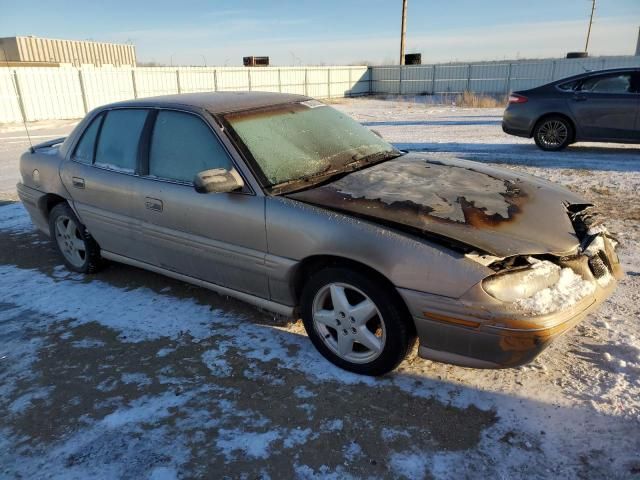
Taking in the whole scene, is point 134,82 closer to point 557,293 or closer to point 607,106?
point 607,106

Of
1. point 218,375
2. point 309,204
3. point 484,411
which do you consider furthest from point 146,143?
point 484,411

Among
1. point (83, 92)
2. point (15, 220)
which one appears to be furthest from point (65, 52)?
point (15, 220)

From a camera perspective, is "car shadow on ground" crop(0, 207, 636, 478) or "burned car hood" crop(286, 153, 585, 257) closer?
"car shadow on ground" crop(0, 207, 636, 478)

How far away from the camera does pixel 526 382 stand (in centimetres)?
276

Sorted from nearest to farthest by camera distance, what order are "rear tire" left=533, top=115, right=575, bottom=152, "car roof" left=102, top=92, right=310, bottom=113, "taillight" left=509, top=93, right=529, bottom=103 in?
1. "car roof" left=102, top=92, right=310, bottom=113
2. "rear tire" left=533, top=115, right=575, bottom=152
3. "taillight" left=509, top=93, right=529, bottom=103

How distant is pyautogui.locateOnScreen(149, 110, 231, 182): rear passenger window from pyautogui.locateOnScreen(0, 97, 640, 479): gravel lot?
1.09 metres

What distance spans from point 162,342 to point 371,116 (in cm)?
1669

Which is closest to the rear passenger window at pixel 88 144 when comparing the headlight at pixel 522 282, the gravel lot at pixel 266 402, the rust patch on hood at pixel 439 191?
the gravel lot at pixel 266 402

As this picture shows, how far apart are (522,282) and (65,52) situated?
43732 mm

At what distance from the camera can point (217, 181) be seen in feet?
9.75

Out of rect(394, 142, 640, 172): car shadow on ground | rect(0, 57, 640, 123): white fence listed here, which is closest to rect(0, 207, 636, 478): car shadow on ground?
rect(394, 142, 640, 172): car shadow on ground

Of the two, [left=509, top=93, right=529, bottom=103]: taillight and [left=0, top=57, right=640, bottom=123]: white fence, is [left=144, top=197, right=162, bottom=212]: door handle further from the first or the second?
[left=0, top=57, right=640, bottom=123]: white fence

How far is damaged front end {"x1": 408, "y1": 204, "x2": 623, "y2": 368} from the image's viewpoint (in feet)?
7.67

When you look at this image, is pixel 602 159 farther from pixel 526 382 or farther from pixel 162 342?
pixel 162 342
